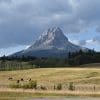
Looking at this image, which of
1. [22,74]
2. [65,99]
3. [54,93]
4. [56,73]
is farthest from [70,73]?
[65,99]

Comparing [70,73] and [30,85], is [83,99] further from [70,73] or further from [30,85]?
[70,73]

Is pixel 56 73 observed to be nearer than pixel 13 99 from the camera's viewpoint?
No

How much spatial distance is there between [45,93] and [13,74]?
77.5m

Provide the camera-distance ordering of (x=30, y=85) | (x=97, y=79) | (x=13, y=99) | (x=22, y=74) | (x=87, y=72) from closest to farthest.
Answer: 1. (x=13, y=99)
2. (x=30, y=85)
3. (x=97, y=79)
4. (x=87, y=72)
5. (x=22, y=74)

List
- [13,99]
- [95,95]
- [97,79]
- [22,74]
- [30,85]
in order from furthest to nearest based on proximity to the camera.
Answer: [22,74] → [97,79] → [30,85] → [95,95] → [13,99]

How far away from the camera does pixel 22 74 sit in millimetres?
145125

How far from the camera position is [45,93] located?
68688 millimetres

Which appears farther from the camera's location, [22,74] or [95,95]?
[22,74]

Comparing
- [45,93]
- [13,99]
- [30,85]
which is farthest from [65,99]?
[30,85]

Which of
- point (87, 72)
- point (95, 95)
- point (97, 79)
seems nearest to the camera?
point (95, 95)

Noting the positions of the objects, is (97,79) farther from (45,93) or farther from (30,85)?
(45,93)

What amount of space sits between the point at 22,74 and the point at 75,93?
78698 mm

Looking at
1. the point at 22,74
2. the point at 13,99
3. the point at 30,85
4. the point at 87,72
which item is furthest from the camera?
the point at 22,74

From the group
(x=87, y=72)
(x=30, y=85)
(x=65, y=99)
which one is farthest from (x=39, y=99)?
(x=87, y=72)
